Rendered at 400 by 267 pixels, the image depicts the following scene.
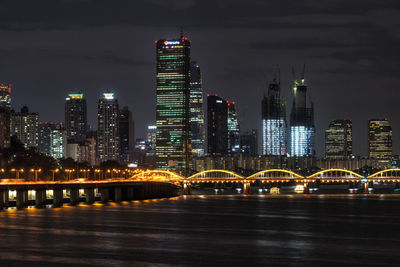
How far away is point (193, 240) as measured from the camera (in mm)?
81312

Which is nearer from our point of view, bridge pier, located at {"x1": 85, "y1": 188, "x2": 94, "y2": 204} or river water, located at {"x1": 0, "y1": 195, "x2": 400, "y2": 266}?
river water, located at {"x1": 0, "y1": 195, "x2": 400, "y2": 266}

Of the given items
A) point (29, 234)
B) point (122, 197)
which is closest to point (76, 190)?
point (122, 197)

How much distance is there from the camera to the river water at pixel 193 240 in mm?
64875

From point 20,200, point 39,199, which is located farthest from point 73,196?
point 20,200

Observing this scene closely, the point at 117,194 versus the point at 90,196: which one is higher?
the point at 117,194

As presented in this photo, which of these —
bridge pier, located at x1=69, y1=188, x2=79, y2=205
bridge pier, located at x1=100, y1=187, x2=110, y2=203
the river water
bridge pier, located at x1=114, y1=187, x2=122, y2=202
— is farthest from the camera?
bridge pier, located at x1=114, y1=187, x2=122, y2=202

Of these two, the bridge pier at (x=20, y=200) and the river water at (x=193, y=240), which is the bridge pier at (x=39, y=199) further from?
the river water at (x=193, y=240)

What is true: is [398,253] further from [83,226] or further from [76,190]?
[76,190]

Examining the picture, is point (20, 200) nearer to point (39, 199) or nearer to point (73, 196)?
point (39, 199)

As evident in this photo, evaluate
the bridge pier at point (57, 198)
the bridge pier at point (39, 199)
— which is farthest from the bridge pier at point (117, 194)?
the bridge pier at point (39, 199)

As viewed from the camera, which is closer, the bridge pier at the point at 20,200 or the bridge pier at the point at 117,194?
the bridge pier at the point at 20,200

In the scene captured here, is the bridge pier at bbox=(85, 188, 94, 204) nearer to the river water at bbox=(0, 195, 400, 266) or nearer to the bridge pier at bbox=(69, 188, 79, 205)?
the bridge pier at bbox=(69, 188, 79, 205)

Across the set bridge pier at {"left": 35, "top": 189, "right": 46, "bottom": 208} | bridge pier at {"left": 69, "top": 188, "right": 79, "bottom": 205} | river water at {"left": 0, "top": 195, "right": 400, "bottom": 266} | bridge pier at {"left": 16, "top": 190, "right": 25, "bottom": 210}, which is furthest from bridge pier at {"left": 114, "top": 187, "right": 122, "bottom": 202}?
river water at {"left": 0, "top": 195, "right": 400, "bottom": 266}

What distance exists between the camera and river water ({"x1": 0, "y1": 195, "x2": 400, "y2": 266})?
64875mm
